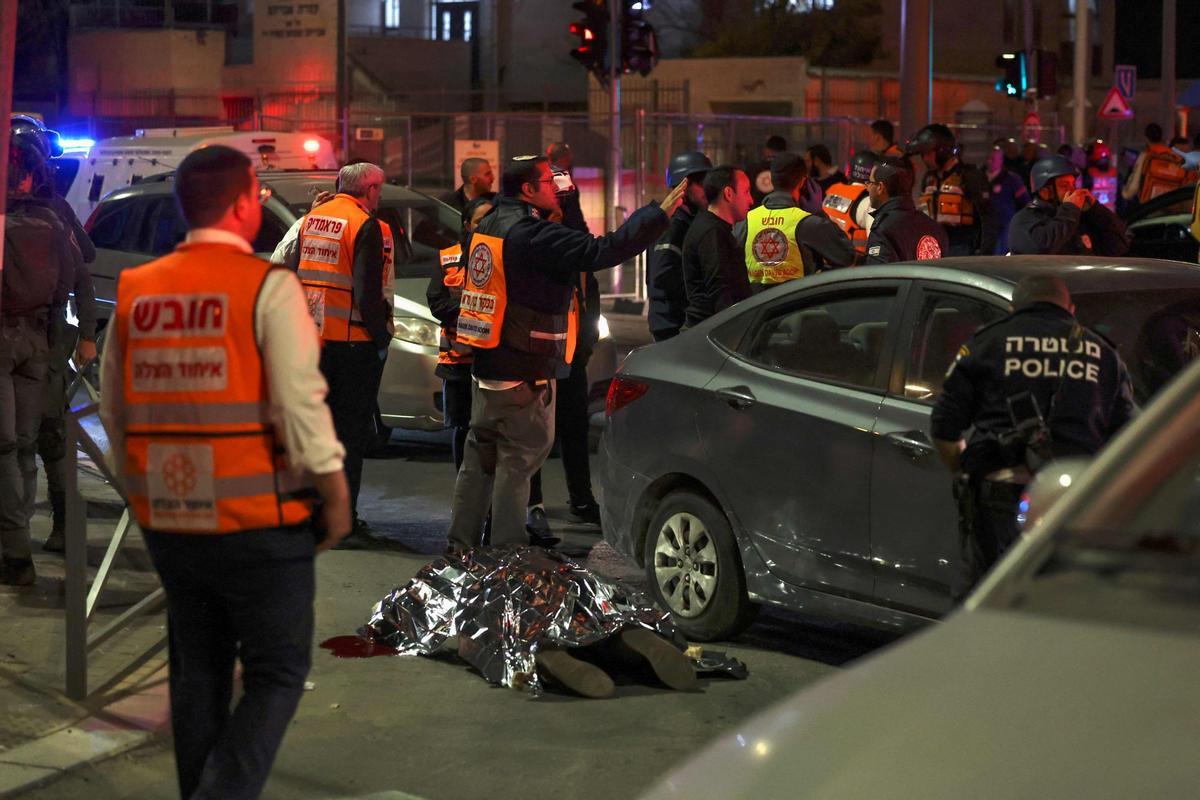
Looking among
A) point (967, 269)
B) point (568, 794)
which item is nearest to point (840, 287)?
point (967, 269)

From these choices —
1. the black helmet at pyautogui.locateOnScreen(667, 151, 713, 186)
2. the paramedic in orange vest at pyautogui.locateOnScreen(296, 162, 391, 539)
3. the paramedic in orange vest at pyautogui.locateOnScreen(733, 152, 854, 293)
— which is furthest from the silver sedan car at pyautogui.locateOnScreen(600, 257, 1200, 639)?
the paramedic in orange vest at pyautogui.locateOnScreen(733, 152, 854, 293)

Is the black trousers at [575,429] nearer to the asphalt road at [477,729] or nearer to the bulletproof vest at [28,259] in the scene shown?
the asphalt road at [477,729]

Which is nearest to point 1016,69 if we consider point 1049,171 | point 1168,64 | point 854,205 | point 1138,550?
point 1168,64

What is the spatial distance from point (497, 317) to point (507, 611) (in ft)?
5.28

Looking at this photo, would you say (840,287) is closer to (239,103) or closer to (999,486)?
(999,486)

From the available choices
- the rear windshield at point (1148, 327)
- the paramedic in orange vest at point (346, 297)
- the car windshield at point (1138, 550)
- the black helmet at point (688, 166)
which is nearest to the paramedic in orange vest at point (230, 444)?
the car windshield at point (1138, 550)

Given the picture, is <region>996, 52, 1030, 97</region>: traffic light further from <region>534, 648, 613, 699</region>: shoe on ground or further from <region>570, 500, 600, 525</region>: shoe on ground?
<region>534, 648, 613, 699</region>: shoe on ground

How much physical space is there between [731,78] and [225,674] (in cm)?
3409

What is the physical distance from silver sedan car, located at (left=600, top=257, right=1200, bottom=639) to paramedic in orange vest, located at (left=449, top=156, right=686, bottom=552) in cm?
47

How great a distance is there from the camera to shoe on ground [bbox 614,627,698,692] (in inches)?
244

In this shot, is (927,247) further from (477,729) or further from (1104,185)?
(1104,185)

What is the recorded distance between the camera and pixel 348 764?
5.50m

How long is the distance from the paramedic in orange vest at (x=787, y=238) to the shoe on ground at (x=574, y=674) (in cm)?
424

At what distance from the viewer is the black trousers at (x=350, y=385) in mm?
8367
